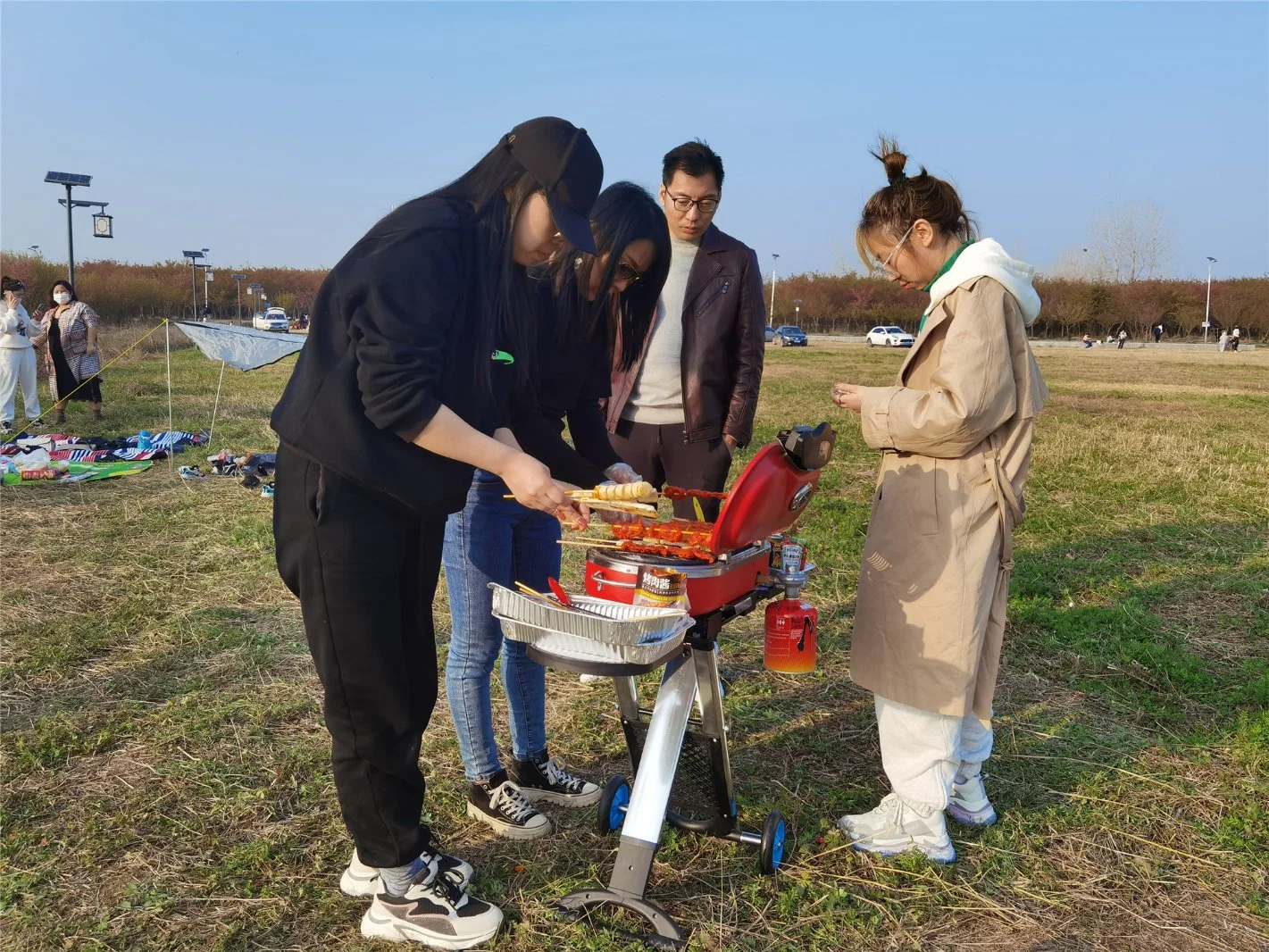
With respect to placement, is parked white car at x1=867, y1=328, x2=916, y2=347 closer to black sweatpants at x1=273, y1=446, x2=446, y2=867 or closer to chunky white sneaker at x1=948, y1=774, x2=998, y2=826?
chunky white sneaker at x1=948, y1=774, x2=998, y2=826

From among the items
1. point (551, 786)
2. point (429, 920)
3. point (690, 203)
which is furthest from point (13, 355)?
point (429, 920)

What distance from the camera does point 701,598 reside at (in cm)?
230

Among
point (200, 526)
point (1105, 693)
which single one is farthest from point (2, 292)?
point (1105, 693)

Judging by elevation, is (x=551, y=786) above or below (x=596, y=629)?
below

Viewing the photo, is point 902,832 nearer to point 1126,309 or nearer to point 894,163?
point 894,163

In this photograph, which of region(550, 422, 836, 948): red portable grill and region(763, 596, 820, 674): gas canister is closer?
region(550, 422, 836, 948): red portable grill

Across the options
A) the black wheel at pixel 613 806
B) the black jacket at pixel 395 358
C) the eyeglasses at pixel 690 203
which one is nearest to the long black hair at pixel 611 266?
the black jacket at pixel 395 358

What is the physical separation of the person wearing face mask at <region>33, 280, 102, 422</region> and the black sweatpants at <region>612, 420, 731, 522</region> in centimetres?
1068

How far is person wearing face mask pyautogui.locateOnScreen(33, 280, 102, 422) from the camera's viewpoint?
12.2m

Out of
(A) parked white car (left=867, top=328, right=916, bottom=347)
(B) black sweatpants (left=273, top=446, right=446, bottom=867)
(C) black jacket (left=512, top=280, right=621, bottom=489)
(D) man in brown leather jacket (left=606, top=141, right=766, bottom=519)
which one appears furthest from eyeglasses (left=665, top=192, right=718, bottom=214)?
(A) parked white car (left=867, top=328, right=916, bottom=347)

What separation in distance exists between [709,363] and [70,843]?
2708 mm

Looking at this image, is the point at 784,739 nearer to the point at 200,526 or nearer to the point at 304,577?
the point at 304,577

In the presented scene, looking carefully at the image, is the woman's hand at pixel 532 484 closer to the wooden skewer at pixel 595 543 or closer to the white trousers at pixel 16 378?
the wooden skewer at pixel 595 543

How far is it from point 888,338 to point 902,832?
50989 mm
